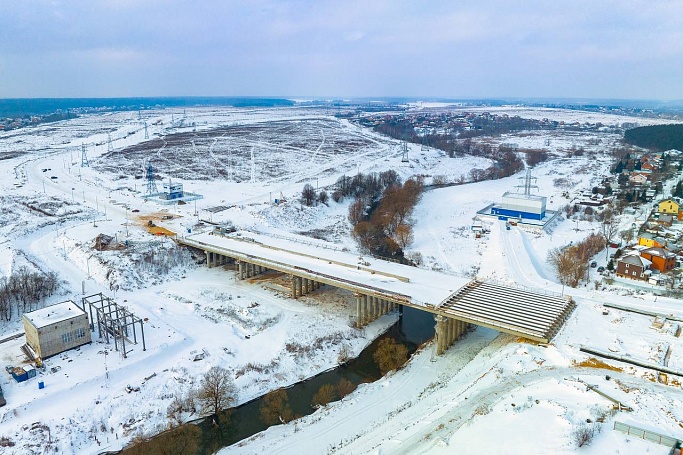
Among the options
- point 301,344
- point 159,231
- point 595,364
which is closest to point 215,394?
point 301,344

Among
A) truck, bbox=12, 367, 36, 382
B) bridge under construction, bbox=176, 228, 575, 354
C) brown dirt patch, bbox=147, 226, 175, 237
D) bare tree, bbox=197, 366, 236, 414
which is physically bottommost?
bare tree, bbox=197, 366, 236, 414

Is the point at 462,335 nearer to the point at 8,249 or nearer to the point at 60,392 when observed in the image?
the point at 60,392

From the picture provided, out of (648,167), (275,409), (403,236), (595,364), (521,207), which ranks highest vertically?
(648,167)

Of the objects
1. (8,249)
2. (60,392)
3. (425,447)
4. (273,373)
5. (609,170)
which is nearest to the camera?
(425,447)

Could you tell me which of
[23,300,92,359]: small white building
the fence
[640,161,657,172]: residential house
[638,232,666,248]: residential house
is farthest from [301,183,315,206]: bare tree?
[640,161,657,172]: residential house

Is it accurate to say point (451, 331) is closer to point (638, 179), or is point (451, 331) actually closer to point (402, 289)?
point (402, 289)

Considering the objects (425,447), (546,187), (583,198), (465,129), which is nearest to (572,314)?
(425,447)

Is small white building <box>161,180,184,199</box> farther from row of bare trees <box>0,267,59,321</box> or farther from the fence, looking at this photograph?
the fence
